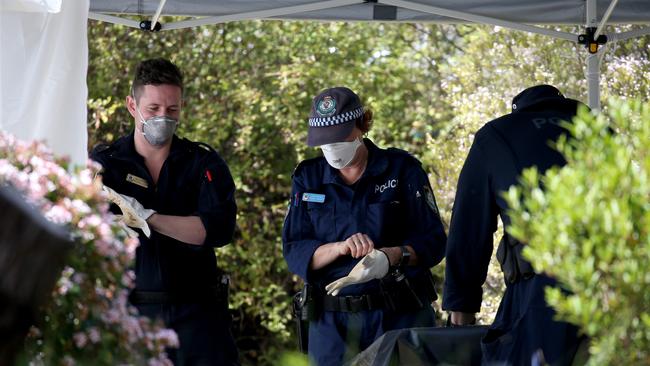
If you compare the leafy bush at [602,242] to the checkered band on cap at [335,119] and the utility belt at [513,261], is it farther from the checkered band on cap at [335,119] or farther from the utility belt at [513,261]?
the checkered band on cap at [335,119]

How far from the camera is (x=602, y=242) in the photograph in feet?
6.89

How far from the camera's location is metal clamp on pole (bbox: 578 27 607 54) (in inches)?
241

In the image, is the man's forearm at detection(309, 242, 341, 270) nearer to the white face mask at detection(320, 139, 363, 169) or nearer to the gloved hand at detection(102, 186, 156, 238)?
the white face mask at detection(320, 139, 363, 169)

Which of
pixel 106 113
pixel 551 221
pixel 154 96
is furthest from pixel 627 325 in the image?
pixel 106 113

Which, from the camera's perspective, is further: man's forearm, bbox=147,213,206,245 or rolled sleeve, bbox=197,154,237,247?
rolled sleeve, bbox=197,154,237,247

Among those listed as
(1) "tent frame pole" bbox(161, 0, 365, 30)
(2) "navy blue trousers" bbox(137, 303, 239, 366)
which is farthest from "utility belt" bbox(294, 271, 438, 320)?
(1) "tent frame pole" bbox(161, 0, 365, 30)

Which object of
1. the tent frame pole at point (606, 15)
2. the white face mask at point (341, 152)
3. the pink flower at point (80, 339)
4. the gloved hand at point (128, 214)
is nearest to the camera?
the pink flower at point (80, 339)

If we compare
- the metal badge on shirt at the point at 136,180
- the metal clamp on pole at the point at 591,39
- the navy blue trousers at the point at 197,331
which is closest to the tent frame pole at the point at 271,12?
A: the metal clamp on pole at the point at 591,39

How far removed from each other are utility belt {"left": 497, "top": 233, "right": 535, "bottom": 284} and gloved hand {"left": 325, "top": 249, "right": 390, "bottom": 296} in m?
0.85

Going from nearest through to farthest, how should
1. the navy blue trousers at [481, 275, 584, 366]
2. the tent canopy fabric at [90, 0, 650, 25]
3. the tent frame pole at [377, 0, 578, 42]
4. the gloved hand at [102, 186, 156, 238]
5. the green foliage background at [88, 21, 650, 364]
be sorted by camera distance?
the navy blue trousers at [481, 275, 584, 366] < the gloved hand at [102, 186, 156, 238] < the tent frame pole at [377, 0, 578, 42] < the tent canopy fabric at [90, 0, 650, 25] < the green foliage background at [88, 21, 650, 364]

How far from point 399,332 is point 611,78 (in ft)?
18.5

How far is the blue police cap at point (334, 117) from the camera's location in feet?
15.3

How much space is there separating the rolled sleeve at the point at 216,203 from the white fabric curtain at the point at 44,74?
3.05 ft

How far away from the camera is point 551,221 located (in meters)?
2.14
